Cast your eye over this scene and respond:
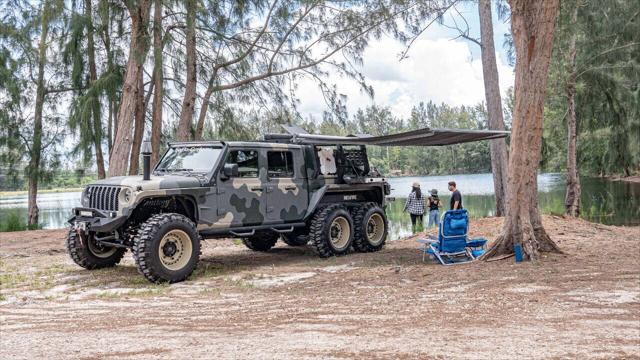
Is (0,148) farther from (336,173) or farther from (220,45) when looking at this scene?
(336,173)

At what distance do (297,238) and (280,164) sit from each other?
6.19 feet

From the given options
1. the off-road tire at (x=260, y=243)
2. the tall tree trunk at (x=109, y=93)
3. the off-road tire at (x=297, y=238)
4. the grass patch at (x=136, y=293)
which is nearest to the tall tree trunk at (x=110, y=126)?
the tall tree trunk at (x=109, y=93)

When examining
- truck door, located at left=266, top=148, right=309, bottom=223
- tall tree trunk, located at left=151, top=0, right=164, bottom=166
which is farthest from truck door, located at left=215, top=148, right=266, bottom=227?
tall tree trunk, located at left=151, top=0, right=164, bottom=166

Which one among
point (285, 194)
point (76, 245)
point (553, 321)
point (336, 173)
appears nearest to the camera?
point (553, 321)

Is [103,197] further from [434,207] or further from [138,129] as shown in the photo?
[434,207]

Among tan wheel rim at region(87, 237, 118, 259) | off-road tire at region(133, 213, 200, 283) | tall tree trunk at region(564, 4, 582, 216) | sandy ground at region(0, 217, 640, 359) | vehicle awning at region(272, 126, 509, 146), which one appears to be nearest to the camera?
sandy ground at region(0, 217, 640, 359)

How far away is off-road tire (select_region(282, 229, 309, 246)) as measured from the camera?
10.5 m

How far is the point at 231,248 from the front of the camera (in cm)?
1176

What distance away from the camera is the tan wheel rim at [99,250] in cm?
889

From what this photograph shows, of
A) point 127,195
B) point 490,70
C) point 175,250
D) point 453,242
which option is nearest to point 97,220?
point 127,195

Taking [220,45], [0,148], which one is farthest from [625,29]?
[0,148]

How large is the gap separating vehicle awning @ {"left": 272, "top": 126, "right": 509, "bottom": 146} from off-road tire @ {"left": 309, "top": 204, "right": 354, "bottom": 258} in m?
1.08

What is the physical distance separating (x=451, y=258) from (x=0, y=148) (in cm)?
1656

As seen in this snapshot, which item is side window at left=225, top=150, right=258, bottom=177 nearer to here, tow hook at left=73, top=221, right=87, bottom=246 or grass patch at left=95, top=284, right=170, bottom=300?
tow hook at left=73, top=221, right=87, bottom=246
